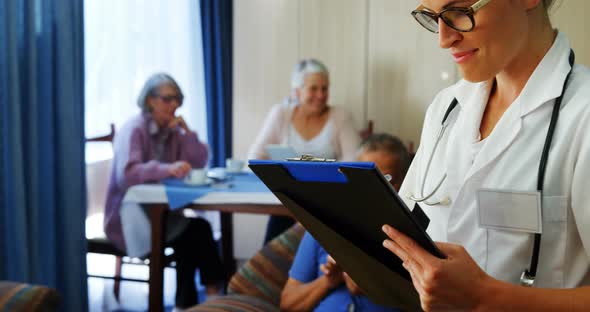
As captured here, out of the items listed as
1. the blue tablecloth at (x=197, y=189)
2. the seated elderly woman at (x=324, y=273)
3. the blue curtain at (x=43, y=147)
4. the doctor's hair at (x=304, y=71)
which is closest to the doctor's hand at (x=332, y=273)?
the seated elderly woman at (x=324, y=273)

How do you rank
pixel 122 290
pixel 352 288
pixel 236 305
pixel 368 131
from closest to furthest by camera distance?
pixel 352 288, pixel 236 305, pixel 122 290, pixel 368 131

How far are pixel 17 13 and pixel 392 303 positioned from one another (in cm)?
191

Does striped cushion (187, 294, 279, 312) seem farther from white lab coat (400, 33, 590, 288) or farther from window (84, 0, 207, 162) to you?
window (84, 0, 207, 162)

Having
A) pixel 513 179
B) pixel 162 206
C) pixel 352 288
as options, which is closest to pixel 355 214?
pixel 513 179

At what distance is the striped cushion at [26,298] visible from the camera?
5.57ft

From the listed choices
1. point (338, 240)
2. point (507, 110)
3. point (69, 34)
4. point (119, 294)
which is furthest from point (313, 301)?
point (119, 294)

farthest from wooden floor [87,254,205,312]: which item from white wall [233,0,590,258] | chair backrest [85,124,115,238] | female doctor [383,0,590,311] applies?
female doctor [383,0,590,311]

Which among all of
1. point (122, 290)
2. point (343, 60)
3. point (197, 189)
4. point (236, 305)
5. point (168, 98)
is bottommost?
point (122, 290)

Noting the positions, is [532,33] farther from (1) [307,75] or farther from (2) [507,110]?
(1) [307,75]

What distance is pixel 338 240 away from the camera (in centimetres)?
102

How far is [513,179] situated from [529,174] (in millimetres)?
27

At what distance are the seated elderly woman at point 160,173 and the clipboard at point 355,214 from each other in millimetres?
2111

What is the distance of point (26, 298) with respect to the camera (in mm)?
1728

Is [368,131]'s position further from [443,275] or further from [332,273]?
[443,275]
